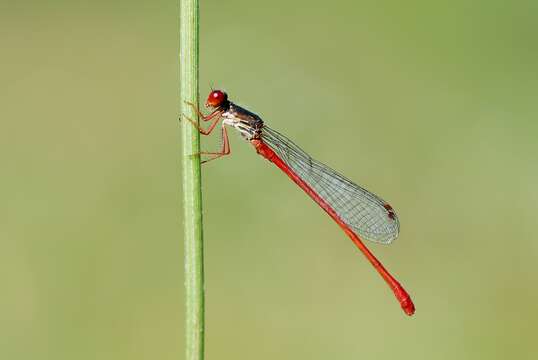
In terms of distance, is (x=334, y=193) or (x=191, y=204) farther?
(x=334, y=193)

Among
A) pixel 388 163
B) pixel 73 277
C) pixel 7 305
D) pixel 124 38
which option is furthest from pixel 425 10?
pixel 7 305

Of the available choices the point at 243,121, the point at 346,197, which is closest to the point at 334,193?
the point at 346,197

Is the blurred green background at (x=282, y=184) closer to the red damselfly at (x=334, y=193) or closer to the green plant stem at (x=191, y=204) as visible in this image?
the red damselfly at (x=334, y=193)

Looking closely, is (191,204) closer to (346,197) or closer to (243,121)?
(243,121)

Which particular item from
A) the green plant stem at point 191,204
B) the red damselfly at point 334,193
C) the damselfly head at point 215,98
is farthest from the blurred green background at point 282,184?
the green plant stem at point 191,204

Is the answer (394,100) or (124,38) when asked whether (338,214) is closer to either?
(394,100)

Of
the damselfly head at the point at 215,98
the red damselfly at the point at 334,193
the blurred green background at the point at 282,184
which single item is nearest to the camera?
the damselfly head at the point at 215,98
